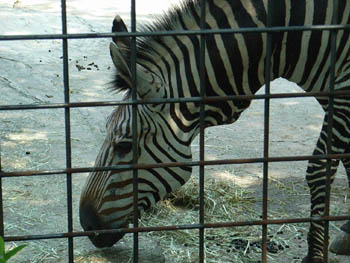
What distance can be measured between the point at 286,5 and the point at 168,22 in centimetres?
71

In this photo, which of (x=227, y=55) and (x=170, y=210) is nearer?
(x=227, y=55)

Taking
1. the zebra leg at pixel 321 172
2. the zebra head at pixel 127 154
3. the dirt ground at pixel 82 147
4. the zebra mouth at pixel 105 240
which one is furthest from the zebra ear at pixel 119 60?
the zebra leg at pixel 321 172

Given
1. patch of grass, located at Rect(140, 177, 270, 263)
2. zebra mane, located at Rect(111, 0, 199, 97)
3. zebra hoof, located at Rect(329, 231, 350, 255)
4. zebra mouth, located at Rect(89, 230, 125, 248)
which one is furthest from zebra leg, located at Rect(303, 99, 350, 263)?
zebra mouth, located at Rect(89, 230, 125, 248)

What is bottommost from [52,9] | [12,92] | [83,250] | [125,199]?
[83,250]

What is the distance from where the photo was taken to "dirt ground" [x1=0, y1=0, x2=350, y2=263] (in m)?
4.41

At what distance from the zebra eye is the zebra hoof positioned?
159 cm

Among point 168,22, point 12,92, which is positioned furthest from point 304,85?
point 12,92

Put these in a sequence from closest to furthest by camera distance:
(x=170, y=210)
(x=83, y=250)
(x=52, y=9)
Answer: (x=83, y=250)
(x=170, y=210)
(x=52, y=9)

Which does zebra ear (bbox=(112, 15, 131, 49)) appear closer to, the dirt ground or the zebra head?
the zebra head

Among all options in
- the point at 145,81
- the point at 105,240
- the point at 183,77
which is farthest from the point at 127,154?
the point at 105,240

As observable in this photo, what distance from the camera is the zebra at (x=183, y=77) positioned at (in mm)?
3799

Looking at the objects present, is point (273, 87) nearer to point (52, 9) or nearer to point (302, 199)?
point (302, 199)

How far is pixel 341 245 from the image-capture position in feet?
14.3

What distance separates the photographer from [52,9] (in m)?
Result: 12.2
